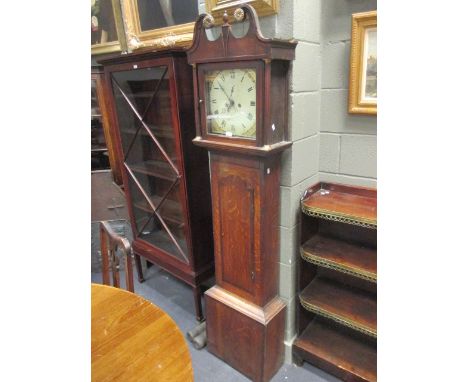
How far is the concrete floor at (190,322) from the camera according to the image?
167 cm

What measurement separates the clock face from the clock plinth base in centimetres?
82

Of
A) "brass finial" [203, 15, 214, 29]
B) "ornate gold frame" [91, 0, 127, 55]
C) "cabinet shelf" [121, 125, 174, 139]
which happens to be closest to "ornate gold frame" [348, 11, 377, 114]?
"brass finial" [203, 15, 214, 29]

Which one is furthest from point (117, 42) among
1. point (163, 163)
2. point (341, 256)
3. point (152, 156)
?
point (341, 256)

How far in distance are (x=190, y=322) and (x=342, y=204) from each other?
1256 millimetres

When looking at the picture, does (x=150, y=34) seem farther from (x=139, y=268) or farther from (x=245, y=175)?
(x=139, y=268)

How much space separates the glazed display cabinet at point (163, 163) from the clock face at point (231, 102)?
36 centimetres

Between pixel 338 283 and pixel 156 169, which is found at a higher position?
pixel 156 169

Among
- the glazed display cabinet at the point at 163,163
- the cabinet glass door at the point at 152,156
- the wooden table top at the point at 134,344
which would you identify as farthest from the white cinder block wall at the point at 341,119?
the wooden table top at the point at 134,344

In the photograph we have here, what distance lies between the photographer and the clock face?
4.17ft

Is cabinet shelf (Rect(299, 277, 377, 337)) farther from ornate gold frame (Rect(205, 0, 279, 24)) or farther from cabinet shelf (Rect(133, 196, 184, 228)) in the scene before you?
ornate gold frame (Rect(205, 0, 279, 24))

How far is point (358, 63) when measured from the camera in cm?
137

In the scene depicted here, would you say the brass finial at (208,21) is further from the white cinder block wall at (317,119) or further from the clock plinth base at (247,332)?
the clock plinth base at (247,332)

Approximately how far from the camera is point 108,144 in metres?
2.51
